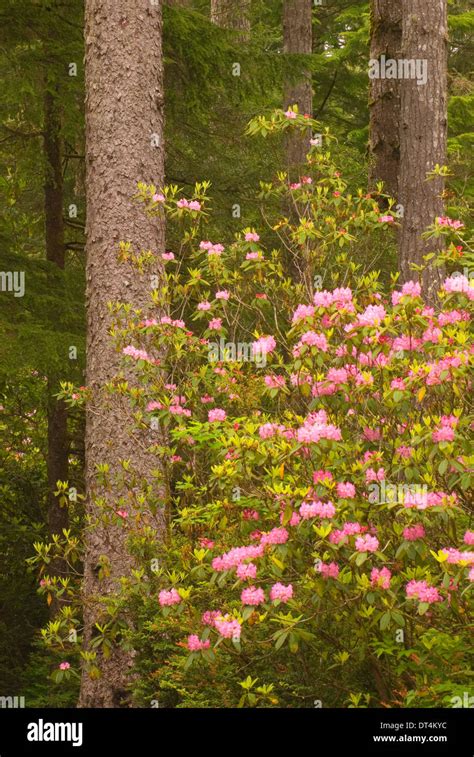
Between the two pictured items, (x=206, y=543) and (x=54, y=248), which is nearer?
(x=206, y=543)

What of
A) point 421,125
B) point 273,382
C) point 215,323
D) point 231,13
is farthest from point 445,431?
point 231,13

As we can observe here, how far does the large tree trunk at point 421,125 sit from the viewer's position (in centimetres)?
880

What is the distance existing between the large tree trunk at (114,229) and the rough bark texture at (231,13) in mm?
6403

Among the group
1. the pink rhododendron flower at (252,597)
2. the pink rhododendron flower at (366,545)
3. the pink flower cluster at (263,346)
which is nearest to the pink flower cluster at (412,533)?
the pink rhododendron flower at (366,545)

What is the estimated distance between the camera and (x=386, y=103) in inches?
433

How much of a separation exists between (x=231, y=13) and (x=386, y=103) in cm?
359

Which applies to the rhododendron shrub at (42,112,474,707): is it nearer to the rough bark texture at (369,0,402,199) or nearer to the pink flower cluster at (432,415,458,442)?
the pink flower cluster at (432,415,458,442)

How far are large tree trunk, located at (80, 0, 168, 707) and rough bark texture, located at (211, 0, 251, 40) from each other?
640cm

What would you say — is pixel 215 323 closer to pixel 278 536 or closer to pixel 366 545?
pixel 278 536

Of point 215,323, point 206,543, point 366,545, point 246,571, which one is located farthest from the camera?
point 215,323

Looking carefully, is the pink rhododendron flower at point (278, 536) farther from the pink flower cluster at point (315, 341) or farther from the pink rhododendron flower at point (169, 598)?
the pink flower cluster at point (315, 341)

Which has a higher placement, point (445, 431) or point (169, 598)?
point (445, 431)

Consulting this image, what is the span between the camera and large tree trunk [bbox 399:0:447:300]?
880cm
